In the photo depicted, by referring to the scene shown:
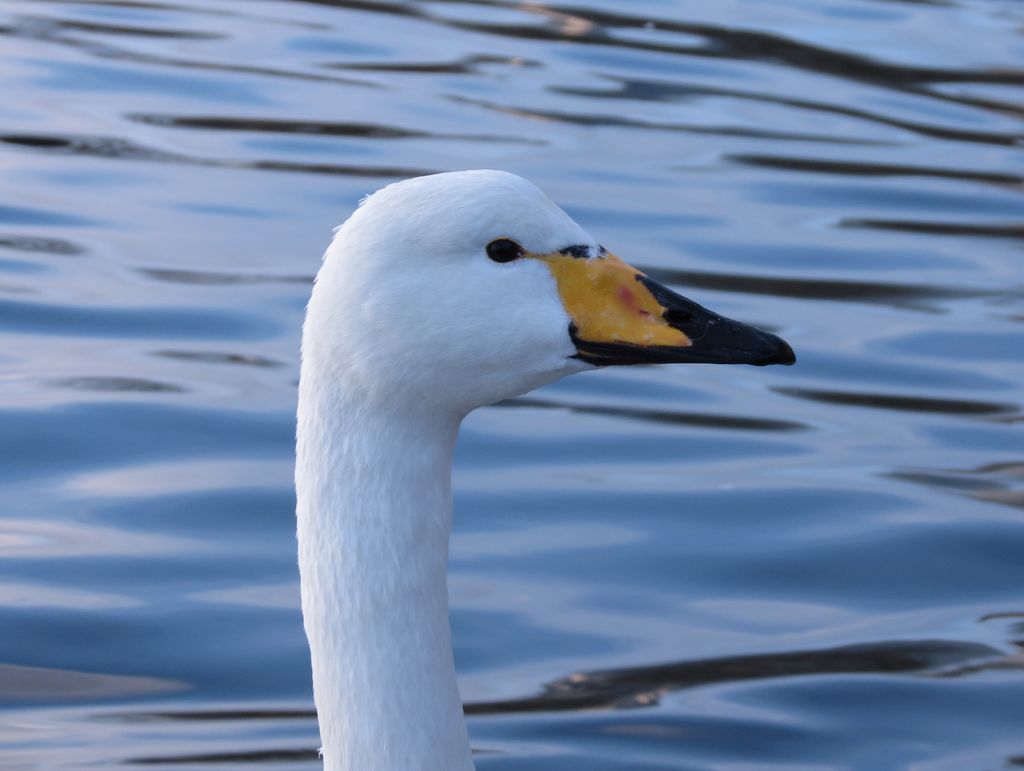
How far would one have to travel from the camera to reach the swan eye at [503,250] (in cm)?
339

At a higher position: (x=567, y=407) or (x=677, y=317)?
(x=567, y=407)

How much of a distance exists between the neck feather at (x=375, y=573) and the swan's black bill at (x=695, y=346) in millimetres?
315

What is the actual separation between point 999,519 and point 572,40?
634 cm

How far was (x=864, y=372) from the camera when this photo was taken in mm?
7148

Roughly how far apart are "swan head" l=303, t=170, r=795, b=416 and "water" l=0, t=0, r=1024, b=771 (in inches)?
58.2

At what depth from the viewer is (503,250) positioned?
3.41m

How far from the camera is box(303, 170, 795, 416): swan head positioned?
3.25 metres

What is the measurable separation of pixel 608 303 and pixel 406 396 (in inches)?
18.1

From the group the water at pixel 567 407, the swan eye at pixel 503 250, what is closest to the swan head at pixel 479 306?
the swan eye at pixel 503 250

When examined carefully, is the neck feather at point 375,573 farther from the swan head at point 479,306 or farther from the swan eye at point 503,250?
the swan eye at point 503,250

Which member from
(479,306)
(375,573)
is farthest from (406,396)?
(375,573)

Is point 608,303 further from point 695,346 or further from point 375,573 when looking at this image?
point 375,573

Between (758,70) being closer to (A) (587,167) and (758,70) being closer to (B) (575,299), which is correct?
(A) (587,167)

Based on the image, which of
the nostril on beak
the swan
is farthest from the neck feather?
the nostril on beak
